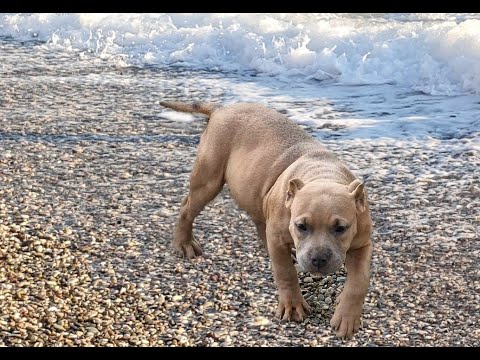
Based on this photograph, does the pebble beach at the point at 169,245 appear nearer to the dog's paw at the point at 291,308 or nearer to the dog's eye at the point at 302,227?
the dog's paw at the point at 291,308

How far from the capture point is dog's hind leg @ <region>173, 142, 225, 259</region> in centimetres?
557

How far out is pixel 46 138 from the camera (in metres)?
8.34

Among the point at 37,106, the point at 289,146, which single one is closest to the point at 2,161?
the point at 37,106

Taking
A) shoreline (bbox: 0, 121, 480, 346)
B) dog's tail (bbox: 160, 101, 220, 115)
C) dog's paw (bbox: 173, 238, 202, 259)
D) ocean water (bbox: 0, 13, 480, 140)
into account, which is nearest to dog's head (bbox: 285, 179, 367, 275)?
shoreline (bbox: 0, 121, 480, 346)

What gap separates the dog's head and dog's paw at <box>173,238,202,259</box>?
135 cm

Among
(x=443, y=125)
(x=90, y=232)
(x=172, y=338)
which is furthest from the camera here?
(x=443, y=125)

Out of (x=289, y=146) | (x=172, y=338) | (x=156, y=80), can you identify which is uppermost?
(x=289, y=146)

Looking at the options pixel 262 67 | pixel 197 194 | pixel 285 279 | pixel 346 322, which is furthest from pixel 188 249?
pixel 262 67

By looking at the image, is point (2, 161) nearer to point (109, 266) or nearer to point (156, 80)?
point (109, 266)

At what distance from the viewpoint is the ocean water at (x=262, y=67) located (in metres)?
9.53

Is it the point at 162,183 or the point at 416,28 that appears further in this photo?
the point at 416,28

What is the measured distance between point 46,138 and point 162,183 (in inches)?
69.0

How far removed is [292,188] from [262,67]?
8.11 metres

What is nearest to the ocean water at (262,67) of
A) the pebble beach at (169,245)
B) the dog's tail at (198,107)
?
the pebble beach at (169,245)
